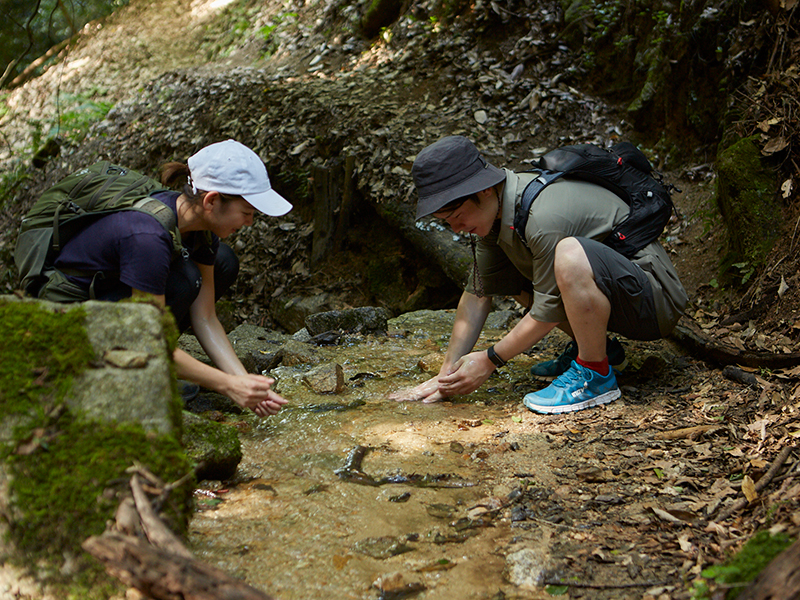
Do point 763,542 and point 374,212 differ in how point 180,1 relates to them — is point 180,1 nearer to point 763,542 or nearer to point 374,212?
point 374,212

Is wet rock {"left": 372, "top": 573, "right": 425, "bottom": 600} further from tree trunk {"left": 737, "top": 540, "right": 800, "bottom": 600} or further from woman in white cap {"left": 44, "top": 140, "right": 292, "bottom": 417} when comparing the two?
woman in white cap {"left": 44, "top": 140, "right": 292, "bottom": 417}

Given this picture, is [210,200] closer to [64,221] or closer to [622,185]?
[64,221]

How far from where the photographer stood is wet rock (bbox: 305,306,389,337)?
15.2ft

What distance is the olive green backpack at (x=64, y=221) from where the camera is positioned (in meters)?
2.55

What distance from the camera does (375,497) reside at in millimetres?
2225

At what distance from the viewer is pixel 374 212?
250 inches

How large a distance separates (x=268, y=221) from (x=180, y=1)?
8.60 meters

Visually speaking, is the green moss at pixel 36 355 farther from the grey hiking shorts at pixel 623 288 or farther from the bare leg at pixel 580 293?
the grey hiking shorts at pixel 623 288

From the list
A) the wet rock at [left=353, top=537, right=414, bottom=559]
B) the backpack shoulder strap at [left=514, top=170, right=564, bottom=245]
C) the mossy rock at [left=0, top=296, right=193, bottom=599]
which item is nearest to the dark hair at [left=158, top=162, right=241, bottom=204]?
the mossy rock at [left=0, top=296, right=193, bottom=599]

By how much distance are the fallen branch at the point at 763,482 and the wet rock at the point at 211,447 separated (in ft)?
5.70

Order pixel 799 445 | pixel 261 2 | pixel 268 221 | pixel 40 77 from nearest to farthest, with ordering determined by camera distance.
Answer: pixel 799 445, pixel 268 221, pixel 261 2, pixel 40 77

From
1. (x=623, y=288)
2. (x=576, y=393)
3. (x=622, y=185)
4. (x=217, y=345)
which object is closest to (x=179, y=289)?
(x=217, y=345)

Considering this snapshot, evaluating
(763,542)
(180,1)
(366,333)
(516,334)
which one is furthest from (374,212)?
(180,1)

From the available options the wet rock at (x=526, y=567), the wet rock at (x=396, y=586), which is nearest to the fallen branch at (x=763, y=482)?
the wet rock at (x=526, y=567)
